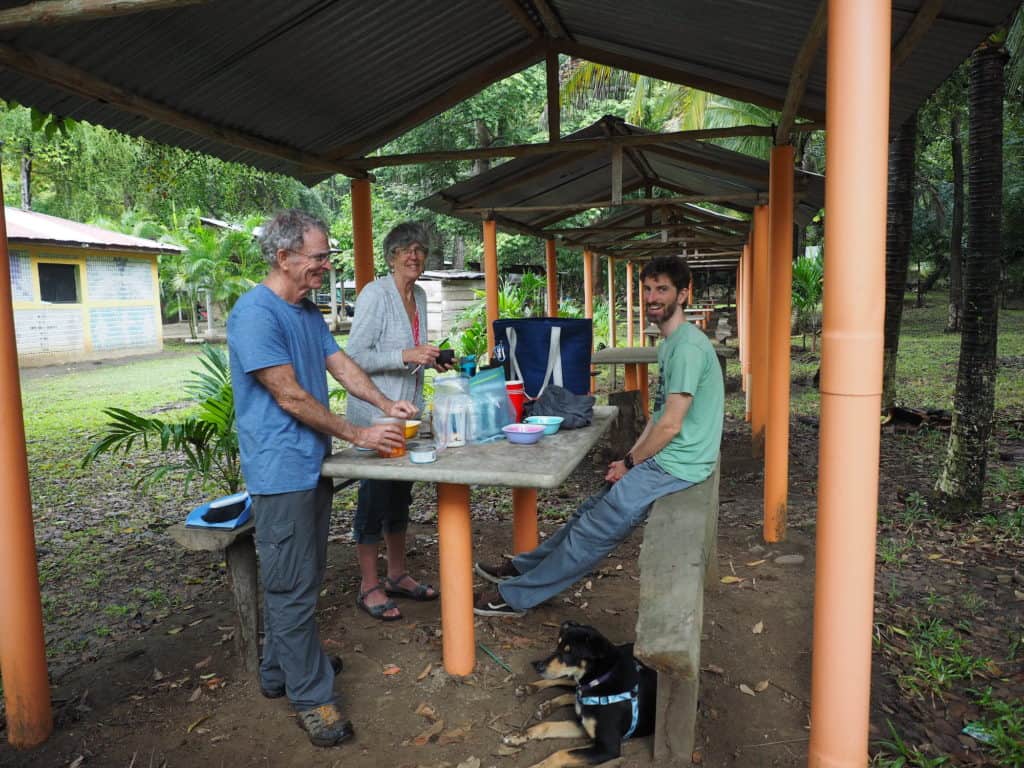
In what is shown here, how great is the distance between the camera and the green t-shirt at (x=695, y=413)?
11.0ft

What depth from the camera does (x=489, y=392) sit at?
3.43 m

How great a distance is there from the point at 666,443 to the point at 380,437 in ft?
4.28

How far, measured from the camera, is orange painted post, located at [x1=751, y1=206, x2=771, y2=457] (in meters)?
6.14

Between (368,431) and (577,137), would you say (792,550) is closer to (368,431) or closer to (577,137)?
(368,431)

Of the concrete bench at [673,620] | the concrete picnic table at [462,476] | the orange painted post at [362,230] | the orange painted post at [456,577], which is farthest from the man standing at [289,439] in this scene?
the orange painted post at [362,230]

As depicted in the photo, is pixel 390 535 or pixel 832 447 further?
pixel 390 535

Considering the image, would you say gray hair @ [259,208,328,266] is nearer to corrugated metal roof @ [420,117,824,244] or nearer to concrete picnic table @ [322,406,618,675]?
concrete picnic table @ [322,406,618,675]

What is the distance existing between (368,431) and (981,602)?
349cm

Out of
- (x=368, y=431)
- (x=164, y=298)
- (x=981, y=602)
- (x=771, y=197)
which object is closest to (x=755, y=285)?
(x=771, y=197)

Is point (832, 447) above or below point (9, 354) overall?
below

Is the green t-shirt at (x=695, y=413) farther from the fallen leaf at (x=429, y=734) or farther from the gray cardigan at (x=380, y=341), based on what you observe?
the fallen leaf at (x=429, y=734)

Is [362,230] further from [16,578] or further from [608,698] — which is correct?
[608,698]

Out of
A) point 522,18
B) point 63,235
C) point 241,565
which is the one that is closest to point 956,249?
point 522,18

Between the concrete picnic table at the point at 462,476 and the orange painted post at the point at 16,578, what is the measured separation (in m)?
1.19
